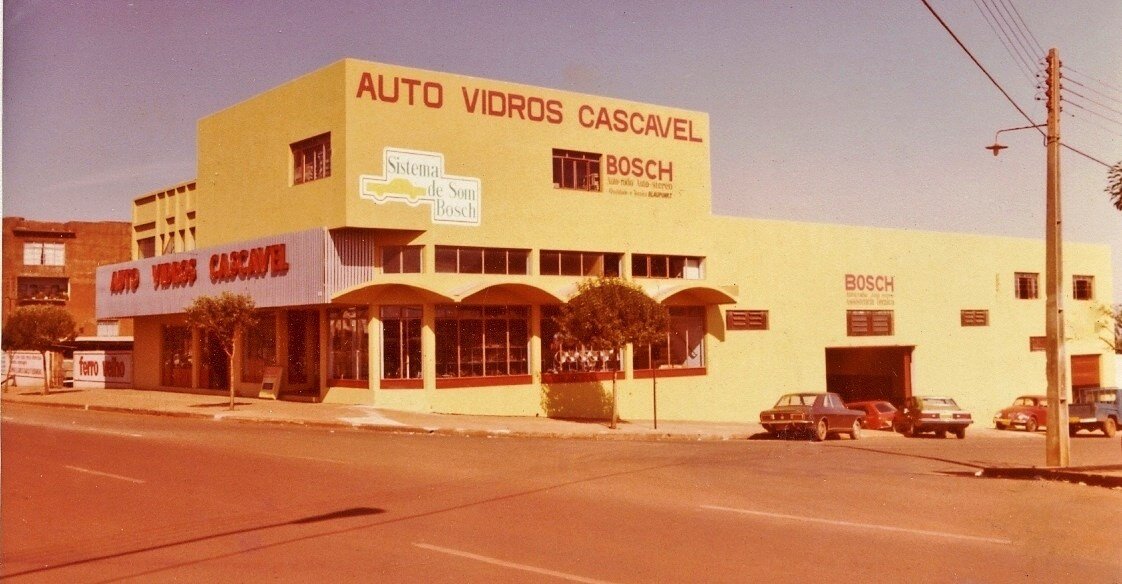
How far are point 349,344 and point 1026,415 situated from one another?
86.0ft

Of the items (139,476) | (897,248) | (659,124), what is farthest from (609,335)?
(897,248)

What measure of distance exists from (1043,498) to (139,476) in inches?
524

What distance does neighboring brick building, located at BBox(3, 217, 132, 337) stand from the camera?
6869cm

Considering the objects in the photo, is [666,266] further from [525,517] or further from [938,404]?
[525,517]

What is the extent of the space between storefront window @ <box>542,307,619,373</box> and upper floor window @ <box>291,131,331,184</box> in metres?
8.61

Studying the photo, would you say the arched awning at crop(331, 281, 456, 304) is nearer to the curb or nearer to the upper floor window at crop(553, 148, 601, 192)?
the upper floor window at crop(553, 148, 601, 192)

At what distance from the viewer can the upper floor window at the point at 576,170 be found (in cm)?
3275

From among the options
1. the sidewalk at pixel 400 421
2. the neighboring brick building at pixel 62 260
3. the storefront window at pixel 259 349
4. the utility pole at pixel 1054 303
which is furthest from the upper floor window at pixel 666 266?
the neighboring brick building at pixel 62 260

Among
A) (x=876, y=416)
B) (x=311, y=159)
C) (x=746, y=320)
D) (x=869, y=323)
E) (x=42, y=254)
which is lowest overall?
(x=876, y=416)

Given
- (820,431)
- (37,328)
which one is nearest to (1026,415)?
(820,431)

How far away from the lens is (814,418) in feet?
86.5

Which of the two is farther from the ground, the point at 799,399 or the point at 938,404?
the point at 799,399

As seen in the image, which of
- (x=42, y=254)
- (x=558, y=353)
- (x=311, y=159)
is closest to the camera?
(x=311, y=159)

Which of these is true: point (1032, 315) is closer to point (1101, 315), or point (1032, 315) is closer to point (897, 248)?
point (1101, 315)
